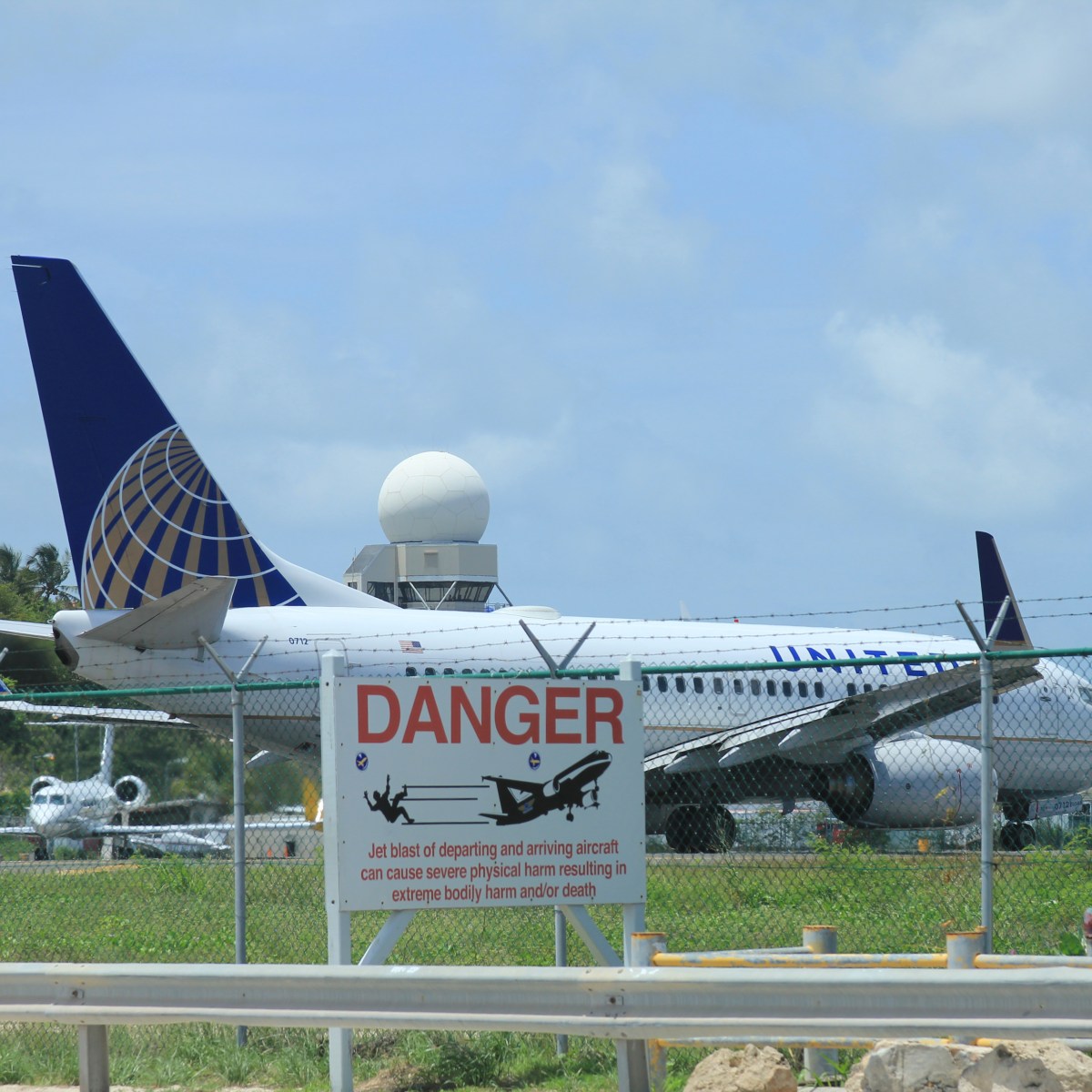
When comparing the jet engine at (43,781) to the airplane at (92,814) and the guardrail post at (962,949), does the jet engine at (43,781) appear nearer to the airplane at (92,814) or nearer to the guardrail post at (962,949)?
the airplane at (92,814)

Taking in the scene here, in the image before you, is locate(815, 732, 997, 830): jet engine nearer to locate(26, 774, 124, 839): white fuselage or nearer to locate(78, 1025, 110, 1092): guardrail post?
locate(26, 774, 124, 839): white fuselage

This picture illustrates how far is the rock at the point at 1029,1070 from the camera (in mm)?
5531

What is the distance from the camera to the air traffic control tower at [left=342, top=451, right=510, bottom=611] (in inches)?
1743

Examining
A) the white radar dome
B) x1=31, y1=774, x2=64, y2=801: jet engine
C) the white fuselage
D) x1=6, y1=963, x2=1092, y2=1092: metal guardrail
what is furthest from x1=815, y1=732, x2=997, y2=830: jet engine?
the white radar dome

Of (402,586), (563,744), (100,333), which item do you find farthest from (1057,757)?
(402,586)

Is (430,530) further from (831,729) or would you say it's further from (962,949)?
(962,949)

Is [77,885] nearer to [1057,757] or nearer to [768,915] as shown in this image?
[768,915]

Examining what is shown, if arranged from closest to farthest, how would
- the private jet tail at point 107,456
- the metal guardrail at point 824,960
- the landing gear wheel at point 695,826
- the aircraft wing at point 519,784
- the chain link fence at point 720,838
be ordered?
the metal guardrail at point 824,960 → the aircraft wing at point 519,784 → the chain link fence at point 720,838 → the landing gear wheel at point 695,826 → the private jet tail at point 107,456

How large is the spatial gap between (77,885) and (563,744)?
896 cm

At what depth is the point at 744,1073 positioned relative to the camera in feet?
20.8

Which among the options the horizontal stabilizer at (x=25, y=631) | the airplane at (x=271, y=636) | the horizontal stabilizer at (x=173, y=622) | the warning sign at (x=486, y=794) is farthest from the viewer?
the horizontal stabilizer at (x=25, y=631)

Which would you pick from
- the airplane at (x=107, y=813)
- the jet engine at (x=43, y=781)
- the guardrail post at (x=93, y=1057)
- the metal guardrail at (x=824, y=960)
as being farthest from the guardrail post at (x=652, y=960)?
the jet engine at (x=43, y=781)

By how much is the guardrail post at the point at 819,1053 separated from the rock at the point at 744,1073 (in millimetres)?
535

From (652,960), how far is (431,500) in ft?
123
